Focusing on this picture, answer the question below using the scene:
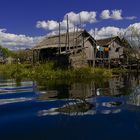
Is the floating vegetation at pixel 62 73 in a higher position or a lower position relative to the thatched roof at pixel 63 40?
lower

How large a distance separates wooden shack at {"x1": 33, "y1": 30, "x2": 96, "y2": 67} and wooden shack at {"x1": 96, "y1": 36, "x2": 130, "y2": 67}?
187 inches

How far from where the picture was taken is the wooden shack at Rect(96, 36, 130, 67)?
222 ft

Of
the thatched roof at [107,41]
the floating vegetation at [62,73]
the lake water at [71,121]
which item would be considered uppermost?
the thatched roof at [107,41]

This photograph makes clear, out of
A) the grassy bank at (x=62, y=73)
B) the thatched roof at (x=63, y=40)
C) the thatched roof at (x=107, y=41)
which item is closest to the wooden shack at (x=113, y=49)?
the thatched roof at (x=107, y=41)

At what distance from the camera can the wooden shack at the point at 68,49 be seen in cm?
4919

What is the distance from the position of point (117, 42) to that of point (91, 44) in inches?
375

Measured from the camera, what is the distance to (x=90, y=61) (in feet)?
201

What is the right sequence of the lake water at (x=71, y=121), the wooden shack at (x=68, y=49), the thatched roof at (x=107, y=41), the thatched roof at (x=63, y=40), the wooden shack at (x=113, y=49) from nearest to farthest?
the lake water at (x=71, y=121) < the wooden shack at (x=68, y=49) < the thatched roof at (x=63, y=40) < the wooden shack at (x=113, y=49) < the thatched roof at (x=107, y=41)

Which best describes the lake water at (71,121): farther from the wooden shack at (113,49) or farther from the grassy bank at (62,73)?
the wooden shack at (113,49)

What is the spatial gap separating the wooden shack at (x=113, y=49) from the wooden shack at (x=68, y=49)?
4.74m

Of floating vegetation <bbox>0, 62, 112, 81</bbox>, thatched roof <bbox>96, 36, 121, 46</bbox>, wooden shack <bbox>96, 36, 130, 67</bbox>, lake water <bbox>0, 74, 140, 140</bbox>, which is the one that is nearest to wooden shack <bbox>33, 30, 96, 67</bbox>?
floating vegetation <bbox>0, 62, 112, 81</bbox>

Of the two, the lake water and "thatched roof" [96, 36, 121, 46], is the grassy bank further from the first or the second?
the lake water

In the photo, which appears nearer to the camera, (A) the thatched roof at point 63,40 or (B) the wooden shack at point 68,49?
(B) the wooden shack at point 68,49

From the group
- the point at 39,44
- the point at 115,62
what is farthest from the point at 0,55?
the point at 115,62
